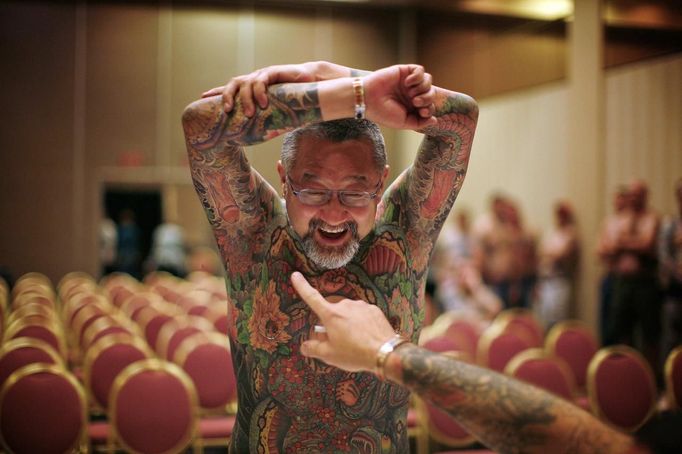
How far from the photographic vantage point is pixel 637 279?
7.40 meters

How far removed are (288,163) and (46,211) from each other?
45.8ft

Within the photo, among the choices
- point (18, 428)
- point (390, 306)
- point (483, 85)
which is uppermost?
point (483, 85)

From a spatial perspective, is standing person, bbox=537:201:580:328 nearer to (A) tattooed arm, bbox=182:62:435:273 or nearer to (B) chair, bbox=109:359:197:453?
(B) chair, bbox=109:359:197:453

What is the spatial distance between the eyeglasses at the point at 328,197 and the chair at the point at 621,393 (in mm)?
3411

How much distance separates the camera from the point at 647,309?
736 cm

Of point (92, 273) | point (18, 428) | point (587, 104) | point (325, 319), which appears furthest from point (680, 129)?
point (92, 273)

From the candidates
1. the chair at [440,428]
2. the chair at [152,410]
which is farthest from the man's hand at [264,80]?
the chair at [440,428]

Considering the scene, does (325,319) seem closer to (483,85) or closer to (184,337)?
(184,337)

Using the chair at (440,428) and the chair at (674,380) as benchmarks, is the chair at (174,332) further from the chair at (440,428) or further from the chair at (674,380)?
the chair at (674,380)

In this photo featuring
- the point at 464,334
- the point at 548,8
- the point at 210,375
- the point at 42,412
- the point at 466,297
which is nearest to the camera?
the point at 42,412

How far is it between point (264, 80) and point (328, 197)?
11.8 inches

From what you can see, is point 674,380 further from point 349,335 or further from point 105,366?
point 349,335

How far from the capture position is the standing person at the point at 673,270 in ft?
22.1

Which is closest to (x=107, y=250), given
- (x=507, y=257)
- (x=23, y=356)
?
(x=507, y=257)
